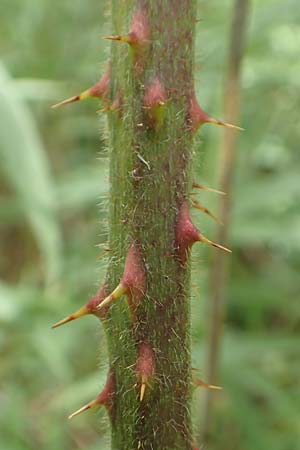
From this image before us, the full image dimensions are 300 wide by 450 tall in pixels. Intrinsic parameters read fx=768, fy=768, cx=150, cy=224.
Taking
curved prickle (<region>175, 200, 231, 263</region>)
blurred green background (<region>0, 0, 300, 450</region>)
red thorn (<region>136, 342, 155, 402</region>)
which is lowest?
blurred green background (<region>0, 0, 300, 450</region>)

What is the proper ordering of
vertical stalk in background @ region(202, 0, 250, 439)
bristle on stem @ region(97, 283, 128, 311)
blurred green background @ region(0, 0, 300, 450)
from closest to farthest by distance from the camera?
bristle on stem @ region(97, 283, 128, 311) < vertical stalk in background @ region(202, 0, 250, 439) < blurred green background @ region(0, 0, 300, 450)

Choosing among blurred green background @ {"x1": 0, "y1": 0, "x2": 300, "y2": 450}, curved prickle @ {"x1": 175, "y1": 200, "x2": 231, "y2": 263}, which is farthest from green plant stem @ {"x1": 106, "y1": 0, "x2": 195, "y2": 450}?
blurred green background @ {"x1": 0, "y1": 0, "x2": 300, "y2": 450}

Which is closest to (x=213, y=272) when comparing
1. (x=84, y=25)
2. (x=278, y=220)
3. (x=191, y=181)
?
(x=278, y=220)

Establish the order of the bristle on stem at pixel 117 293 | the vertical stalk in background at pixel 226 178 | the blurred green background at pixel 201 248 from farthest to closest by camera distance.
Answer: the blurred green background at pixel 201 248 < the vertical stalk in background at pixel 226 178 < the bristle on stem at pixel 117 293

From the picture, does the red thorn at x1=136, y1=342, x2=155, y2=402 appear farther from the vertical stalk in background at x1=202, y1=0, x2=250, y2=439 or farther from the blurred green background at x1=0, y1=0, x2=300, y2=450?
the vertical stalk in background at x1=202, y1=0, x2=250, y2=439

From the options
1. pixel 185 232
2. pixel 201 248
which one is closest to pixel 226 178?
pixel 201 248

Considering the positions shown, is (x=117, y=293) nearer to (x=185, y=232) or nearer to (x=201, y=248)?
(x=185, y=232)

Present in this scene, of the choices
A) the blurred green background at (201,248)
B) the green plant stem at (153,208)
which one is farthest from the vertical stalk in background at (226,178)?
the green plant stem at (153,208)

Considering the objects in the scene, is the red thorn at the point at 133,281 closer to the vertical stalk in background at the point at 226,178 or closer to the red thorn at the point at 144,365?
the red thorn at the point at 144,365
